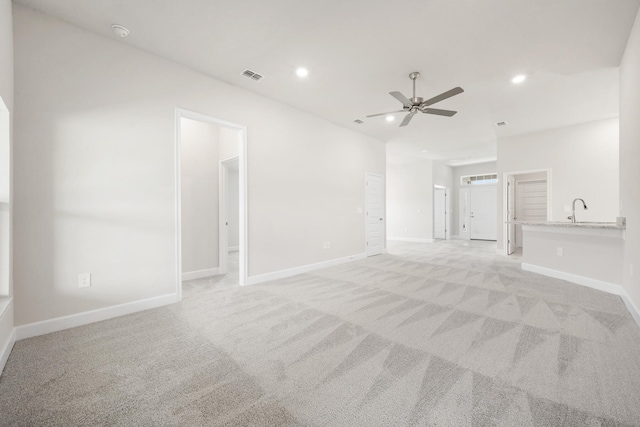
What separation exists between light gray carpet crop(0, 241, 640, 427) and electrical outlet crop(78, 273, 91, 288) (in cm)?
43

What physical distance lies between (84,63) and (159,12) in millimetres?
1009

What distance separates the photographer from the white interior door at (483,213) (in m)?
9.97

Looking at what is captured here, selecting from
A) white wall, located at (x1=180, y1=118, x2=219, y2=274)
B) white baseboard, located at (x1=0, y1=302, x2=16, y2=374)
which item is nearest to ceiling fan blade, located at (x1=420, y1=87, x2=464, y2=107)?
white wall, located at (x1=180, y1=118, x2=219, y2=274)

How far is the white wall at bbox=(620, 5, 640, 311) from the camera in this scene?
266 cm

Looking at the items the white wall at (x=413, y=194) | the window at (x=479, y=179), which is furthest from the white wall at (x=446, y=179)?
the window at (x=479, y=179)

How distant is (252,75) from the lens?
3.67 meters

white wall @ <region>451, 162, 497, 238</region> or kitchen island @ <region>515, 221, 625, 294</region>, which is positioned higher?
white wall @ <region>451, 162, 497, 238</region>

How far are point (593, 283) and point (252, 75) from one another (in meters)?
5.74

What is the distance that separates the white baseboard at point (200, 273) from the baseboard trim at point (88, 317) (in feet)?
4.29

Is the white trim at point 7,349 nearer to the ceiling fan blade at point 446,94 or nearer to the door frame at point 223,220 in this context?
the door frame at point 223,220

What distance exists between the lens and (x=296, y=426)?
4.48ft

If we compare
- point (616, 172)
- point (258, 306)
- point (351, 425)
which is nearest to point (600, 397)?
point (351, 425)

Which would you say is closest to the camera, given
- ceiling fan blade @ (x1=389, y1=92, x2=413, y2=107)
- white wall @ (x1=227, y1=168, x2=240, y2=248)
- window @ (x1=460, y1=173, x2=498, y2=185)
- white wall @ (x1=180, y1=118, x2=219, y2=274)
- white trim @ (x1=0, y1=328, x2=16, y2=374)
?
white trim @ (x1=0, y1=328, x2=16, y2=374)

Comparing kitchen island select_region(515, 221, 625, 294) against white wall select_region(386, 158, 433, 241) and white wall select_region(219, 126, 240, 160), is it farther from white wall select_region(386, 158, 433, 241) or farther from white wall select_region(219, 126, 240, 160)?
white wall select_region(219, 126, 240, 160)
